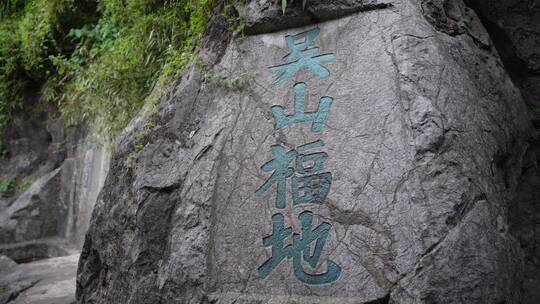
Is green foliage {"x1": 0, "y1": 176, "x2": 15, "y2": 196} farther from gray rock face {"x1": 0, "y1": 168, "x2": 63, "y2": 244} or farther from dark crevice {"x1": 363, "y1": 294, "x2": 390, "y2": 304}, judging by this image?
dark crevice {"x1": 363, "y1": 294, "x2": 390, "y2": 304}

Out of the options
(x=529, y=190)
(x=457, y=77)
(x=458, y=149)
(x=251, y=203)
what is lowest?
(x=529, y=190)

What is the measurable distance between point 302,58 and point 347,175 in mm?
872

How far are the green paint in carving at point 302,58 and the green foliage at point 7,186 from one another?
6543 mm

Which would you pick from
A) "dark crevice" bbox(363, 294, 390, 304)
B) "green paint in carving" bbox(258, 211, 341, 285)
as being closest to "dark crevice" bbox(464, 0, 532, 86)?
"green paint in carving" bbox(258, 211, 341, 285)

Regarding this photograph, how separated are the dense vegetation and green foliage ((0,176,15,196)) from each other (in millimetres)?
944

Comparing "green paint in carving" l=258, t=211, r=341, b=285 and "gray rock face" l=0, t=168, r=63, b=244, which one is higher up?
"green paint in carving" l=258, t=211, r=341, b=285

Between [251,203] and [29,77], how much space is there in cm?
631

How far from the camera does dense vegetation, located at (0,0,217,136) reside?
4215mm

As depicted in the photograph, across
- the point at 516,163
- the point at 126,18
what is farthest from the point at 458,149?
the point at 126,18

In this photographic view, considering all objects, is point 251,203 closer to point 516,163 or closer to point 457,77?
point 457,77

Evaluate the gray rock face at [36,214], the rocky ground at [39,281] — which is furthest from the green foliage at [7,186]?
the rocky ground at [39,281]

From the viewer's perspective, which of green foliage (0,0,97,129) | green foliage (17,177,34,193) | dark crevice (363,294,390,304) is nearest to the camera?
dark crevice (363,294,390,304)

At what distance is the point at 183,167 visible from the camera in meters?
3.22

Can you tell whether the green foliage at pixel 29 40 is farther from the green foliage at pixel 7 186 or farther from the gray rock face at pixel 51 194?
the green foliage at pixel 7 186
